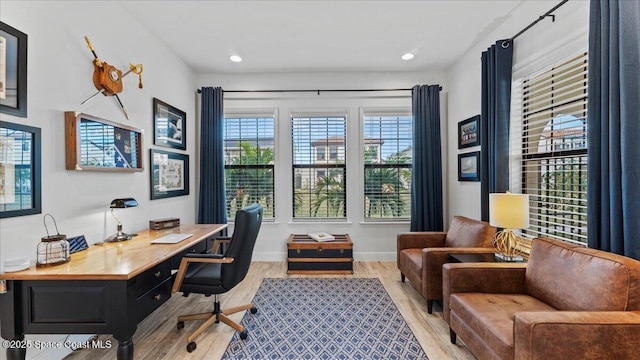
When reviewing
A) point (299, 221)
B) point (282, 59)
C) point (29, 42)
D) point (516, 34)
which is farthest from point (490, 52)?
point (29, 42)

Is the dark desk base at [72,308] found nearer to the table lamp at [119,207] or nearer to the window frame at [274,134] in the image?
the table lamp at [119,207]

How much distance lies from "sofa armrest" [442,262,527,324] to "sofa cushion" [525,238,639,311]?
62 millimetres

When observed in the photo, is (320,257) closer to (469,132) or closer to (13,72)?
(469,132)

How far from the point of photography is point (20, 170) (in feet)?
5.57

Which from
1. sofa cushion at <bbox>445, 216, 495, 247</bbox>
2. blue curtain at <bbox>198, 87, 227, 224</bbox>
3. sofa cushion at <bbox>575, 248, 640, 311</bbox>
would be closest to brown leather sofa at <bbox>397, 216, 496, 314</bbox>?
sofa cushion at <bbox>445, 216, 495, 247</bbox>

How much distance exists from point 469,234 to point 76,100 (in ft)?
12.0

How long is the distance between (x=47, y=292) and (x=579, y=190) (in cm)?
355

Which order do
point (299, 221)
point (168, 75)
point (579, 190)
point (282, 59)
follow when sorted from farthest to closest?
1. point (299, 221)
2. point (282, 59)
3. point (168, 75)
4. point (579, 190)

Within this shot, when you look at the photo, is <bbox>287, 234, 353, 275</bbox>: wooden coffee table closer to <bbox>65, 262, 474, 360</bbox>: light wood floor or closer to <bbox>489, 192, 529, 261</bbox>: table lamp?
<bbox>65, 262, 474, 360</bbox>: light wood floor

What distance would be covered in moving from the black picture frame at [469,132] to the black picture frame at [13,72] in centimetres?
400

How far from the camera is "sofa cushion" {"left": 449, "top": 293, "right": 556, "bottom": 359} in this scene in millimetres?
1501

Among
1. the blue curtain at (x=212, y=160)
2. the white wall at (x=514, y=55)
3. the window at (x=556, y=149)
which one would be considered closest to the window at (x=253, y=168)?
the blue curtain at (x=212, y=160)

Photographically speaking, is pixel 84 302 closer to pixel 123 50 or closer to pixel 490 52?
pixel 123 50

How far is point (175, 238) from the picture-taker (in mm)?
2426
